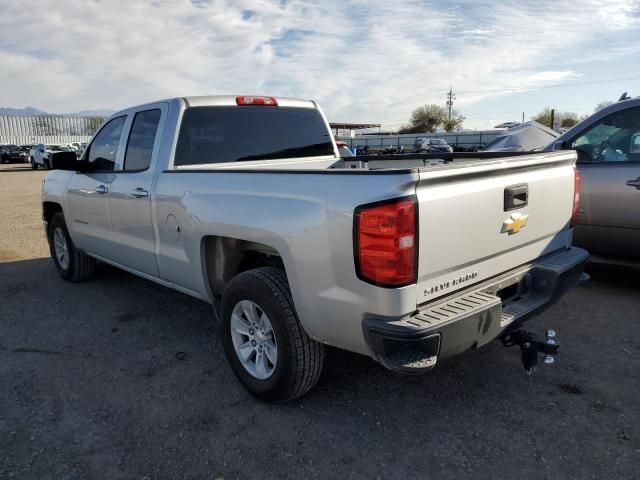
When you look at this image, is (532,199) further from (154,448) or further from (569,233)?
(154,448)

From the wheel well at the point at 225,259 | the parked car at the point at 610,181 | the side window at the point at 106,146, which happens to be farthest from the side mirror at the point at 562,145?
the side window at the point at 106,146

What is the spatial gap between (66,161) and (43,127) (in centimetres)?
8471

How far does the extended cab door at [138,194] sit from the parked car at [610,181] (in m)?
3.88

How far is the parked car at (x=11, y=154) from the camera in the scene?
3669 cm

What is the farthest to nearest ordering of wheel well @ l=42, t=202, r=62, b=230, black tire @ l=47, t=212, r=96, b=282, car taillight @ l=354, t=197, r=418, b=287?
wheel well @ l=42, t=202, r=62, b=230, black tire @ l=47, t=212, r=96, b=282, car taillight @ l=354, t=197, r=418, b=287

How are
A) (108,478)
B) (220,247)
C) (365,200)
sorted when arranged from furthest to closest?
(220,247)
(108,478)
(365,200)

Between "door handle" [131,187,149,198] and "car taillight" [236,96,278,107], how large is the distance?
1080mm

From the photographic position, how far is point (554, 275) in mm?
3092

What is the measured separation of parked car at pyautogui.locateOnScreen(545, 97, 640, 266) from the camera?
457 centimetres

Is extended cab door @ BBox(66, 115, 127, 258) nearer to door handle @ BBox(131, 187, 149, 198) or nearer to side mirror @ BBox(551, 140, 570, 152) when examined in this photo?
door handle @ BBox(131, 187, 149, 198)

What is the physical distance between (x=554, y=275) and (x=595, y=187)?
2.13 m

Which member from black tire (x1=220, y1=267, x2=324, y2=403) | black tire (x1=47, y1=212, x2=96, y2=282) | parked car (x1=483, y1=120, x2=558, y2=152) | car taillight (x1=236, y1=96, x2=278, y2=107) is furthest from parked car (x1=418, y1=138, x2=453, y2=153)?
black tire (x1=220, y1=267, x2=324, y2=403)

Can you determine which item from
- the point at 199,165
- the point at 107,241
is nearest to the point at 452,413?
the point at 199,165

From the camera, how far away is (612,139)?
16.0 ft
